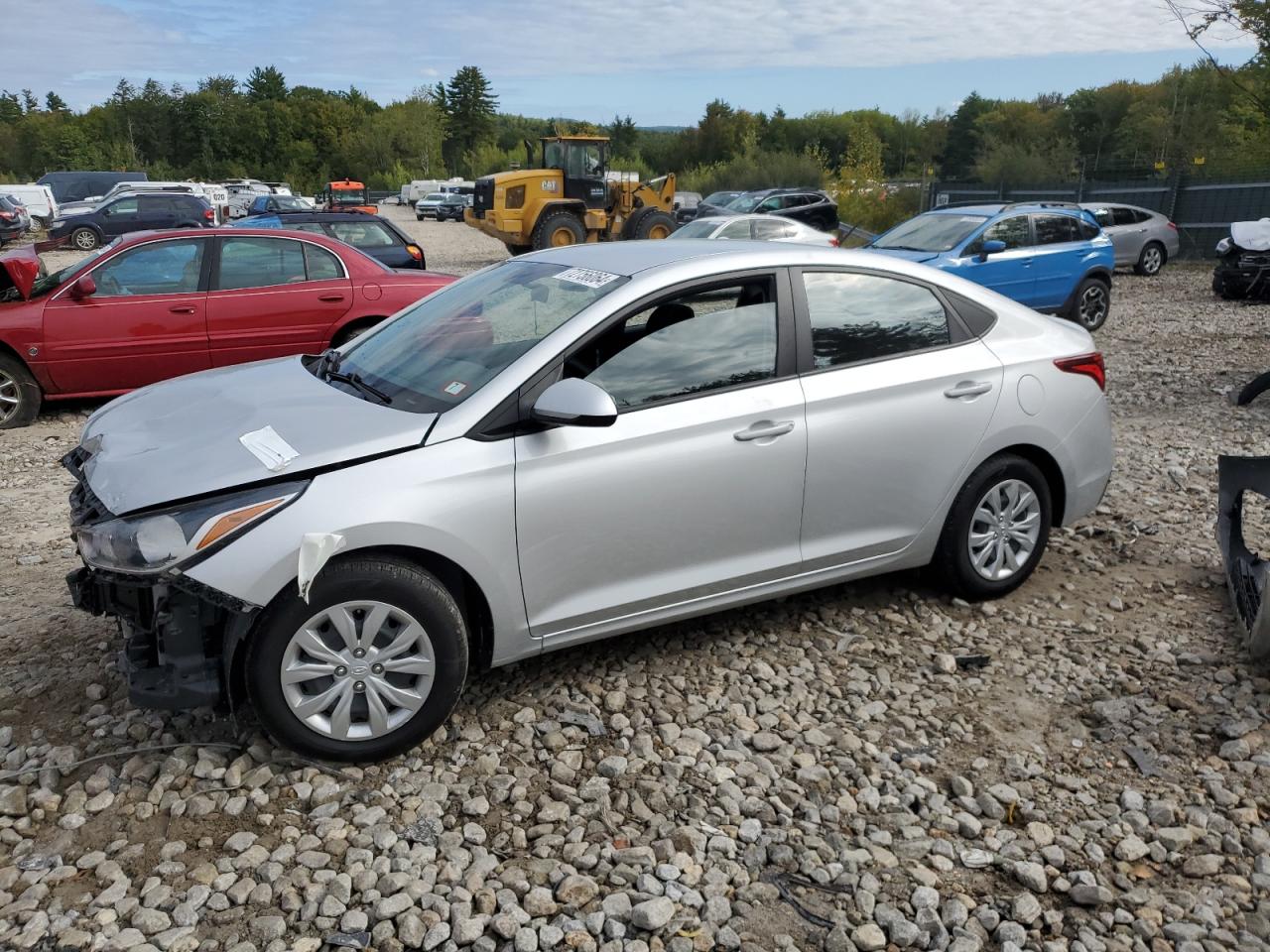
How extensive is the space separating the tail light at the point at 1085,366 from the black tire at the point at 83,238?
30.4 metres

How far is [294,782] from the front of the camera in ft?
10.9

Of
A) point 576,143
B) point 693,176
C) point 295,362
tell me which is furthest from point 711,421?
point 693,176

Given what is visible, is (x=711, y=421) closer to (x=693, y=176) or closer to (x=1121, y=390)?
(x=1121, y=390)

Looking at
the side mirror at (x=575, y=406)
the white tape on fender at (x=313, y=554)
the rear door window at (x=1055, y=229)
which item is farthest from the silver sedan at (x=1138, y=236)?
the white tape on fender at (x=313, y=554)

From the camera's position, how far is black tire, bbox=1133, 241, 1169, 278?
21016 millimetres

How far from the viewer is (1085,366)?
470cm

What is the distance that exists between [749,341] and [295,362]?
6.45 ft

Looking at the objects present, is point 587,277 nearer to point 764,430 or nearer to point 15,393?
point 764,430

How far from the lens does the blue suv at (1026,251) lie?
12.2m

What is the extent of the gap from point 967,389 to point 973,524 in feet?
2.04

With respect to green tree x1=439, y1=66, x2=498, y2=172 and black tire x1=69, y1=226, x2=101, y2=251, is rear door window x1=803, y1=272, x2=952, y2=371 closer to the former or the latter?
black tire x1=69, y1=226, x2=101, y2=251

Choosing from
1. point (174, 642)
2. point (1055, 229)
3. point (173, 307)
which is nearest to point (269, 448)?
point (174, 642)

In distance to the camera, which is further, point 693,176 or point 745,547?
point 693,176

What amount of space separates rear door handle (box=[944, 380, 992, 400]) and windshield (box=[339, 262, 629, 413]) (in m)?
1.51
